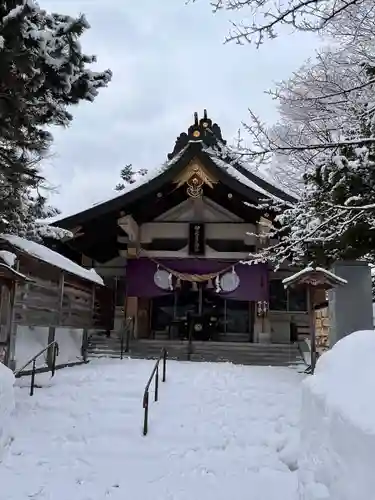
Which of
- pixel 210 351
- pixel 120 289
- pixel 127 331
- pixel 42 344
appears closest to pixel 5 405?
pixel 42 344

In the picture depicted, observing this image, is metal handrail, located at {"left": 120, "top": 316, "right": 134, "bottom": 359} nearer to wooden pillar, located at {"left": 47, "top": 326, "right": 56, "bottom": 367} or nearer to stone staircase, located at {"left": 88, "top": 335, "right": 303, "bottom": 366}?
stone staircase, located at {"left": 88, "top": 335, "right": 303, "bottom": 366}

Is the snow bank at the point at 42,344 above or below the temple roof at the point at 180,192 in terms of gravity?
below

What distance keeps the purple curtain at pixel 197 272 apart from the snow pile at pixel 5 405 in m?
9.38

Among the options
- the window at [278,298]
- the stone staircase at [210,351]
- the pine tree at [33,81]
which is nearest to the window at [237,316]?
the window at [278,298]

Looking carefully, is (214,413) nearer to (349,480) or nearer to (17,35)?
(349,480)

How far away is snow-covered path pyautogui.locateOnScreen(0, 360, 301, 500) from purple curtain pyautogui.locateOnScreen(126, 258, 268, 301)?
17.9 feet

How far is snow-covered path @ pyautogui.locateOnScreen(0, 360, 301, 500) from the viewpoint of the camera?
14.6 ft

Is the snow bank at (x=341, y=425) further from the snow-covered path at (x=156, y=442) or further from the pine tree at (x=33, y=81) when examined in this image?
the pine tree at (x=33, y=81)

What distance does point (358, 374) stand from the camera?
9.42 ft

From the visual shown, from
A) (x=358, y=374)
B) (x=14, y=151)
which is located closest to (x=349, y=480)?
(x=358, y=374)

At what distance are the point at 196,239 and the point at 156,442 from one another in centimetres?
981

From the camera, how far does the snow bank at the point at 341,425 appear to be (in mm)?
2221

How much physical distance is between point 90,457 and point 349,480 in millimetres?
3599

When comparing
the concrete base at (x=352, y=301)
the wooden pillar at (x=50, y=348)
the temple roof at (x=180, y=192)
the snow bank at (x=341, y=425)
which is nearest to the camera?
the snow bank at (x=341, y=425)
